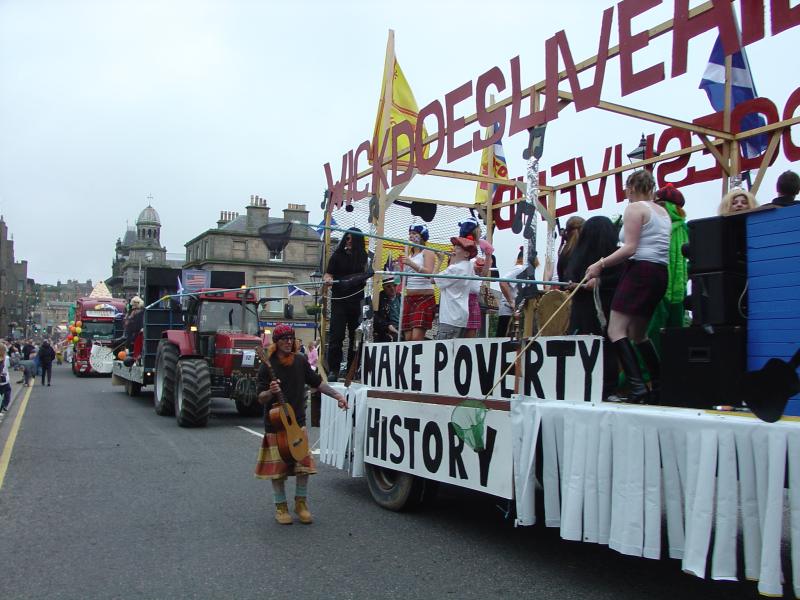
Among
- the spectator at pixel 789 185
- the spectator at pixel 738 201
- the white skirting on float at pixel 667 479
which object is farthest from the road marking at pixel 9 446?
the spectator at pixel 789 185

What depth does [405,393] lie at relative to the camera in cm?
618

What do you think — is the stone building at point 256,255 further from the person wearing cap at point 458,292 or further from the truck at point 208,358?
the person wearing cap at point 458,292

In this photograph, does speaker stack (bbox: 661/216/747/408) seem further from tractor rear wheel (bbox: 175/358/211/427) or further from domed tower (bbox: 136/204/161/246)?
domed tower (bbox: 136/204/161/246)

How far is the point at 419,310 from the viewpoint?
689 centimetres

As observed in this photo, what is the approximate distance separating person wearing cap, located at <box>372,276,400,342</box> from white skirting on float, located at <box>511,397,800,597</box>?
306 cm

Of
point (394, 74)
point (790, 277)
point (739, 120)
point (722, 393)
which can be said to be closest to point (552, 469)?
point (722, 393)

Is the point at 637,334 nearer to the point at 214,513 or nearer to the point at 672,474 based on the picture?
the point at 672,474

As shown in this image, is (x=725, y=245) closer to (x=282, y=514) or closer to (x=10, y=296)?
(x=282, y=514)

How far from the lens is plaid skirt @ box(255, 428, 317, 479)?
6.12 m

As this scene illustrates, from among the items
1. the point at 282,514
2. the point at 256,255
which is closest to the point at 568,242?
the point at 282,514

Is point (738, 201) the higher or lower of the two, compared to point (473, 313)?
higher

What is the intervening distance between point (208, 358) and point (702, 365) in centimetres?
1148

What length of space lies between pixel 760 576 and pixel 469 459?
2.27 meters

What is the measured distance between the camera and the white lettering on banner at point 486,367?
4.41 m
